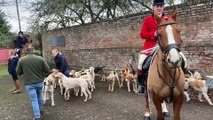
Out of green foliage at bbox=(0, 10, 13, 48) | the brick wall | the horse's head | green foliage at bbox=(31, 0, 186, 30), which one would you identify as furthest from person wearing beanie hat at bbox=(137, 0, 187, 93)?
green foliage at bbox=(0, 10, 13, 48)

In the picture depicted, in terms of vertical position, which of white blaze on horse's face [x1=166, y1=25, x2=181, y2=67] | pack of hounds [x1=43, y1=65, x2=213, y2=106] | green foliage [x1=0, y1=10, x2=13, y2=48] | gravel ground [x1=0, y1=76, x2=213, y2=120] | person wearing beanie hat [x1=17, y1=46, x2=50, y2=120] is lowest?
gravel ground [x1=0, y1=76, x2=213, y2=120]

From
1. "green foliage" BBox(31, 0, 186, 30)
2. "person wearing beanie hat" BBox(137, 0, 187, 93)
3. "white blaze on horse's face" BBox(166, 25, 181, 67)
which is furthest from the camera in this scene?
"green foliage" BBox(31, 0, 186, 30)

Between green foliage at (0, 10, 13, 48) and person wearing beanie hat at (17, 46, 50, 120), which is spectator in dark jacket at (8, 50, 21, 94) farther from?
green foliage at (0, 10, 13, 48)

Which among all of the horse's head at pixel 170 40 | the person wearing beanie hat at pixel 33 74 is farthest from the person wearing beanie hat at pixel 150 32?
the person wearing beanie hat at pixel 33 74

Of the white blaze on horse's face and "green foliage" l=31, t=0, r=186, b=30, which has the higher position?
"green foliage" l=31, t=0, r=186, b=30

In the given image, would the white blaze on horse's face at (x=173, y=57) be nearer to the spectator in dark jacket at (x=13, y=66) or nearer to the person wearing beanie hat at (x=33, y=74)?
the person wearing beanie hat at (x=33, y=74)

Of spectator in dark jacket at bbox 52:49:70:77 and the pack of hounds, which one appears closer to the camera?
the pack of hounds

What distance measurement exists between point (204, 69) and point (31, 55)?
18.1ft

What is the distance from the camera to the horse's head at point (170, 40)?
4246mm

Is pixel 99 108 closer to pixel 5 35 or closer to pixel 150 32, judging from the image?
pixel 150 32

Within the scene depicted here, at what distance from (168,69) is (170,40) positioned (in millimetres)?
715

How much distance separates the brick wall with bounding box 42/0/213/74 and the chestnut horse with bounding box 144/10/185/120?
474 centimetres

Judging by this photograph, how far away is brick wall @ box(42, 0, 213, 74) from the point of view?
9852 millimetres

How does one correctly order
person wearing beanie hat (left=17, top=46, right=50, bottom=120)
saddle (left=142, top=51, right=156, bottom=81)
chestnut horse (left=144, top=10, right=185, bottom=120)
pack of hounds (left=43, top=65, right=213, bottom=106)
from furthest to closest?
pack of hounds (left=43, top=65, right=213, bottom=106) < person wearing beanie hat (left=17, top=46, right=50, bottom=120) < saddle (left=142, top=51, right=156, bottom=81) < chestnut horse (left=144, top=10, right=185, bottom=120)
